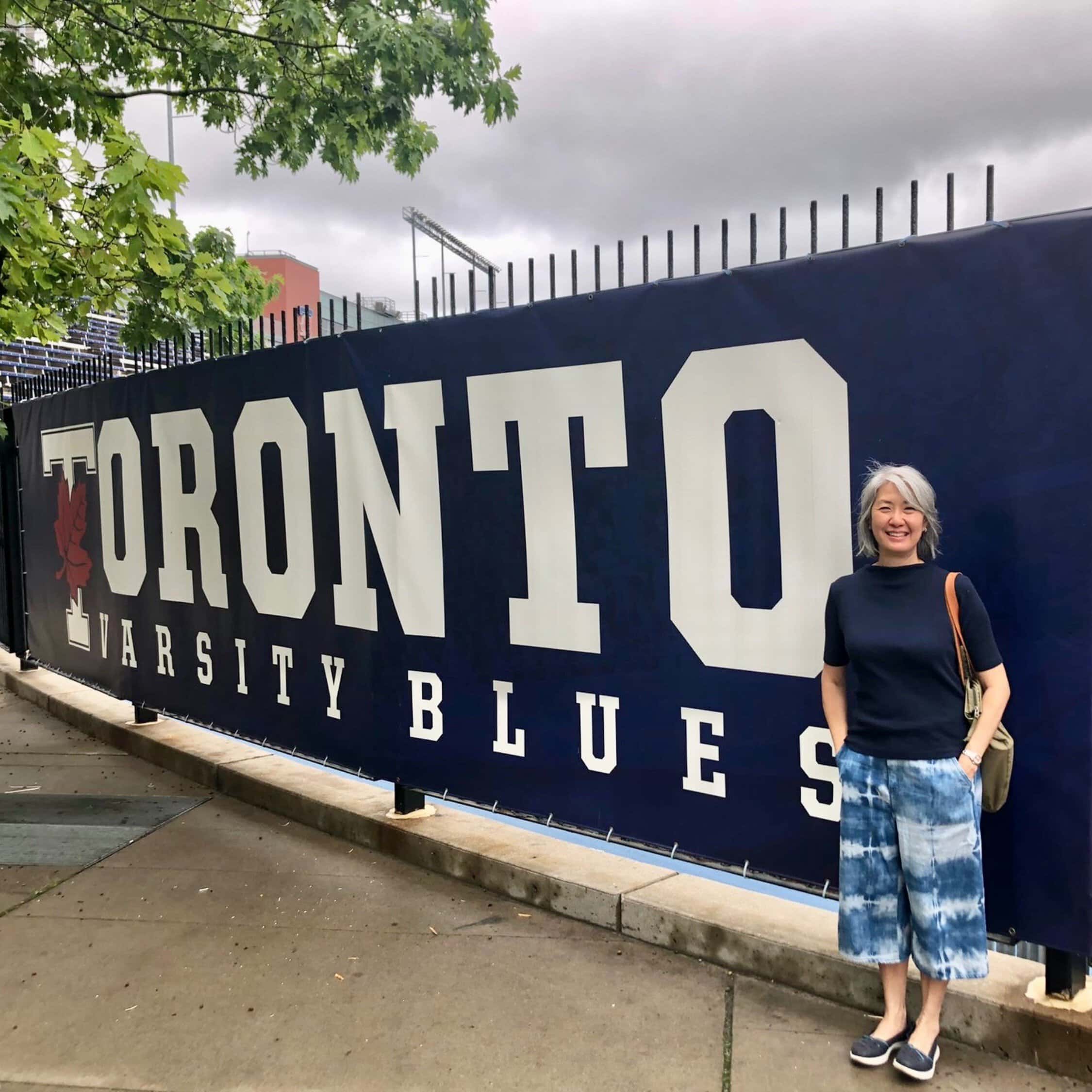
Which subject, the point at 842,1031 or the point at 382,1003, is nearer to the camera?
the point at 842,1031

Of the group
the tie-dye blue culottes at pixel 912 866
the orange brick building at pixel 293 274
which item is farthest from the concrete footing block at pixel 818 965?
the orange brick building at pixel 293 274

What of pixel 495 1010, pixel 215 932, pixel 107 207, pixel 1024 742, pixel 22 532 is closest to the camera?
pixel 1024 742

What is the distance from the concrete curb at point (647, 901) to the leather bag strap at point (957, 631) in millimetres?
1129

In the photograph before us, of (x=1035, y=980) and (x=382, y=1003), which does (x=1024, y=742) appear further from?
(x=382, y=1003)

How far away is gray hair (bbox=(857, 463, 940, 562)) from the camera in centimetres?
281

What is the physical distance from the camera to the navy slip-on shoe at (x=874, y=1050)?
293 centimetres

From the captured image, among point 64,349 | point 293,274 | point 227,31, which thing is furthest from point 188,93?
point 293,274

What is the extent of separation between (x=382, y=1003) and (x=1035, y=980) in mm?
2236

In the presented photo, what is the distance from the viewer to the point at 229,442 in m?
5.81

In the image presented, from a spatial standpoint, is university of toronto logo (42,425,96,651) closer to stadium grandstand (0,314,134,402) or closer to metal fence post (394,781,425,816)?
metal fence post (394,781,425,816)

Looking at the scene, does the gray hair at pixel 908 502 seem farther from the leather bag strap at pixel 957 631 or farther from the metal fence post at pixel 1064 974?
the metal fence post at pixel 1064 974

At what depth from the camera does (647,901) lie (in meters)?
3.88

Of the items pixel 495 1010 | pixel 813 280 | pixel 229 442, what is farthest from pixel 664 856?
pixel 229 442

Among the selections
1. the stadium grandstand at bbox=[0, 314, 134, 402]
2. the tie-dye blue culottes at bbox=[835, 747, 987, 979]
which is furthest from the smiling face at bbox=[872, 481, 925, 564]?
the stadium grandstand at bbox=[0, 314, 134, 402]
